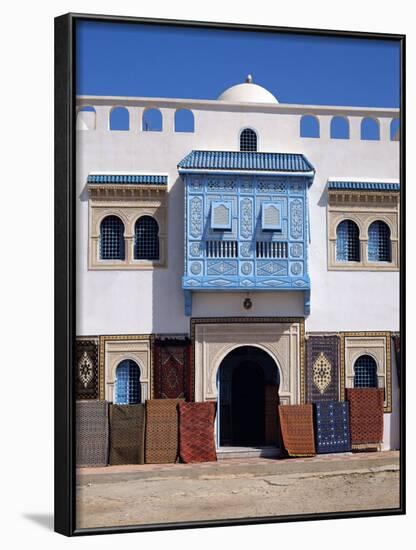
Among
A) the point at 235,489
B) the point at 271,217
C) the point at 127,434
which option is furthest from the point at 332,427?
the point at 271,217

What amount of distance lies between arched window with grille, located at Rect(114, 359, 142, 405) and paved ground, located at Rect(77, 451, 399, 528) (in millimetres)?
766

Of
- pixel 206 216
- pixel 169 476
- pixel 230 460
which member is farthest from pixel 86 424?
pixel 206 216

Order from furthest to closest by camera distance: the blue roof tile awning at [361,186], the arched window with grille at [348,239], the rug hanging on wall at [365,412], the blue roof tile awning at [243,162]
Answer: the arched window with grille at [348,239], the rug hanging on wall at [365,412], the blue roof tile awning at [361,186], the blue roof tile awning at [243,162]

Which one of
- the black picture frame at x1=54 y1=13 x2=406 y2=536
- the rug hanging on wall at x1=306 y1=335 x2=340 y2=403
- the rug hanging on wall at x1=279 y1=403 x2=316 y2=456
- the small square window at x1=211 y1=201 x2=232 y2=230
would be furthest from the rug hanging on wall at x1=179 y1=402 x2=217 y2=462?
the small square window at x1=211 y1=201 x2=232 y2=230

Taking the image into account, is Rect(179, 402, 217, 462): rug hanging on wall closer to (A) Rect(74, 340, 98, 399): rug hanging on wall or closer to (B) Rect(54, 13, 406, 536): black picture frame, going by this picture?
(A) Rect(74, 340, 98, 399): rug hanging on wall

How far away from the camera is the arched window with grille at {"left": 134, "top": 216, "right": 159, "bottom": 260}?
1077 centimetres

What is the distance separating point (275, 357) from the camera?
11.0 m

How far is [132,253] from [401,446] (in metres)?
3.46

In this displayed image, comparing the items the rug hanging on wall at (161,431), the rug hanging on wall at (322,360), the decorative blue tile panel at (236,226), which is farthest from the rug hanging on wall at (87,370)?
the rug hanging on wall at (322,360)

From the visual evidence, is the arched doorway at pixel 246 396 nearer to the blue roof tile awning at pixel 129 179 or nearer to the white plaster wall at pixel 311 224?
the white plaster wall at pixel 311 224

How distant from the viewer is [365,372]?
11102 millimetres

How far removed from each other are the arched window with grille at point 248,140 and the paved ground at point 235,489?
337 cm

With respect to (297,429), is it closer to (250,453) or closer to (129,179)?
(250,453)

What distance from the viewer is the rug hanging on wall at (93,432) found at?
9.84 metres
